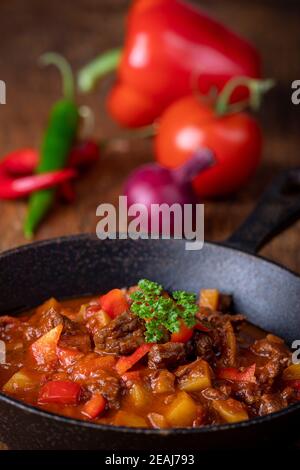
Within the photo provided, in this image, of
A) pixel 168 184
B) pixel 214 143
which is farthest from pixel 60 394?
pixel 214 143

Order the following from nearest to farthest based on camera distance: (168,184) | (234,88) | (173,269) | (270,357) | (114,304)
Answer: (270,357) < (114,304) < (173,269) < (168,184) < (234,88)

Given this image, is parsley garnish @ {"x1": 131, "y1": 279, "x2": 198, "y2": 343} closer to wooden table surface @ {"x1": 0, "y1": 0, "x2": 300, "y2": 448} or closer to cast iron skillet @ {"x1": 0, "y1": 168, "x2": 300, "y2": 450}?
cast iron skillet @ {"x1": 0, "y1": 168, "x2": 300, "y2": 450}

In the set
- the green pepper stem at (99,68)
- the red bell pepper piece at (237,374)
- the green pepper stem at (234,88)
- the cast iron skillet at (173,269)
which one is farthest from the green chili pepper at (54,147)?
the red bell pepper piece at (237,374)

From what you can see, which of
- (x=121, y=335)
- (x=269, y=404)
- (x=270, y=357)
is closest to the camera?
(x=269, y=404)

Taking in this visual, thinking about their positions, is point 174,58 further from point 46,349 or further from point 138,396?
point 138,396

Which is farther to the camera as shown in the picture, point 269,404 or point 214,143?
point 214,143
